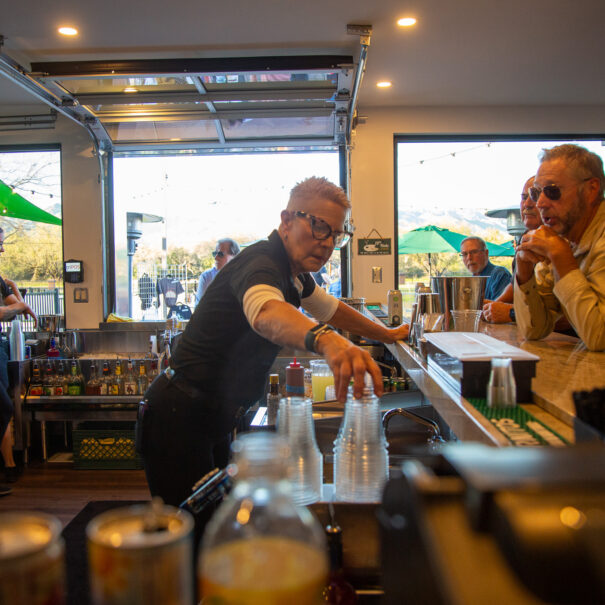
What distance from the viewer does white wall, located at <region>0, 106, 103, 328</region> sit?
6258 mm

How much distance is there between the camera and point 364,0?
3.87m

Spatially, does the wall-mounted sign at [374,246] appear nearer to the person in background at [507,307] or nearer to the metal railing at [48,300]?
the person in background at [507,307]

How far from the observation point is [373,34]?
14.4 ft

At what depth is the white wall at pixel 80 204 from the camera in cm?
626

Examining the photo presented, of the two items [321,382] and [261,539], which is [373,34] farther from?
[261,539]

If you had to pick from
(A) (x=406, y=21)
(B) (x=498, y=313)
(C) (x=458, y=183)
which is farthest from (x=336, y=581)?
(C) (x=458, y=183)

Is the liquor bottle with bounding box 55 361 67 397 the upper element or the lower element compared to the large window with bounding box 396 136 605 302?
lower

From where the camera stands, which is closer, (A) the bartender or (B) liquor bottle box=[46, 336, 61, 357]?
(A) the bartender

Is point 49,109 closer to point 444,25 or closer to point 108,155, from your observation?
point 108,155

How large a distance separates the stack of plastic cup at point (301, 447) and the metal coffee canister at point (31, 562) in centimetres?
74

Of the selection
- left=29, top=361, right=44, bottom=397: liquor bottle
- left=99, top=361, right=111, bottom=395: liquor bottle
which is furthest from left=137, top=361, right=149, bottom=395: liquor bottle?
left=29, top=361, right=44, bottom=397: liquor bottle

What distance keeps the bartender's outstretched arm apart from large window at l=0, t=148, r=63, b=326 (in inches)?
228

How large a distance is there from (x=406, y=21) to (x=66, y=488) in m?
4.38

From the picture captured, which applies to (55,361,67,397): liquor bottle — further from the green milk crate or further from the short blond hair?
the short blond hair
